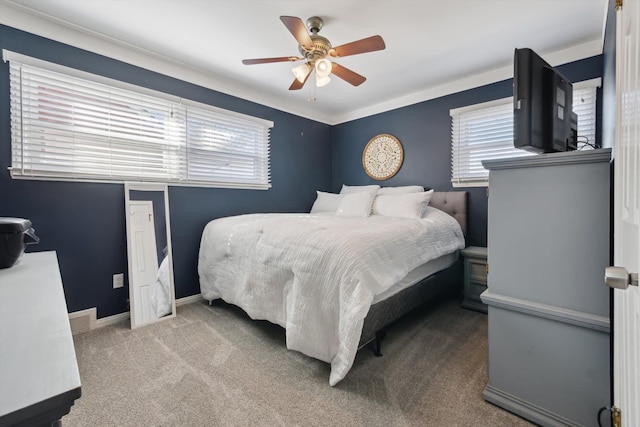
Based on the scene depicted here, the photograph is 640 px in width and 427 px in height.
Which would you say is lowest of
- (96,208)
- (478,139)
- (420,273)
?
(420,273)

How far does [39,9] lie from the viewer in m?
2.08

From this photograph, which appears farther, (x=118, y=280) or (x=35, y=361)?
(x=118, y=280)

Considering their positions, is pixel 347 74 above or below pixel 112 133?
above

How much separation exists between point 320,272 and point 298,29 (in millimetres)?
1612

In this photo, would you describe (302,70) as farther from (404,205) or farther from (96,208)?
(96,208)

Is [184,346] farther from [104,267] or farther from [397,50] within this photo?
[397,50]

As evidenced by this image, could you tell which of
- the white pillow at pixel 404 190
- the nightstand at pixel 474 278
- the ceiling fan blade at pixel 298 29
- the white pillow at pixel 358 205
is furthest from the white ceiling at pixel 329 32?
the nightstand at pixel 474 278

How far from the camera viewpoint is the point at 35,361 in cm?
44

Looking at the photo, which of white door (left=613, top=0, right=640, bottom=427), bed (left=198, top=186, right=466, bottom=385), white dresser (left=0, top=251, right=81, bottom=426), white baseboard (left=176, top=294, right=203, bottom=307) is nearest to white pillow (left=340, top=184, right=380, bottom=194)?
bed (left=198, top=186, right=466, bottom=385)

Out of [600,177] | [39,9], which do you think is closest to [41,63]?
[39,9]

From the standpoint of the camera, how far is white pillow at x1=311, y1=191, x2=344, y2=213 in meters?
3.90

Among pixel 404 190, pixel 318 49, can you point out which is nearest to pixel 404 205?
pixel 404 190

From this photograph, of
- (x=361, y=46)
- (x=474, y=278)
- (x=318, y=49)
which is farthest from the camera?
(x=474, y=278)

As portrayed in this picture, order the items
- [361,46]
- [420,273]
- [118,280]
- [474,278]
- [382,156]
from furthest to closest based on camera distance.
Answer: [382,156] → [474,278] → [118,280] → [420,273] → [361,46]
